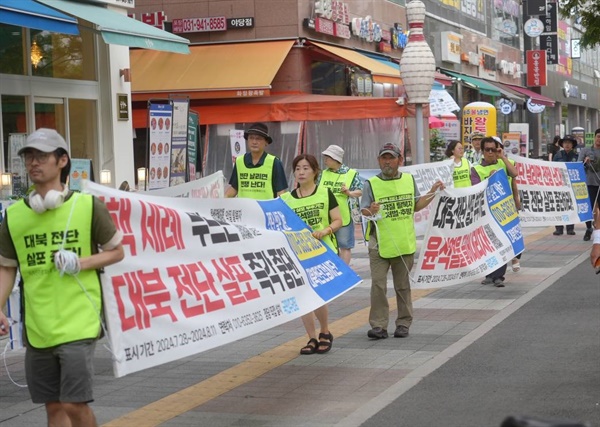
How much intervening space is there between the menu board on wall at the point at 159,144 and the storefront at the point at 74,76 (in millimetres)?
927

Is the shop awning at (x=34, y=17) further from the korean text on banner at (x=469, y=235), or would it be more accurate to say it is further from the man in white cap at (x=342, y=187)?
the korean text on banner at (x=469, y=235)

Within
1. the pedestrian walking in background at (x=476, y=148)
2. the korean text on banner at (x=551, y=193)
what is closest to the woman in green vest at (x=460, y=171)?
the korean text on banner at (x=551, y=193)

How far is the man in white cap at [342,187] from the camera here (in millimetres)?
11836

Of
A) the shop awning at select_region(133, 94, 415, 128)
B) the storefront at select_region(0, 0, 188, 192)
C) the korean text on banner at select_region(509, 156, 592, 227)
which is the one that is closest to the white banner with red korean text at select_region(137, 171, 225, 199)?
the storefront at select_region(0, 0, 188, 192)

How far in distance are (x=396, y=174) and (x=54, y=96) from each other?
331 inches

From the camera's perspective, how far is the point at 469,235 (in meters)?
12.7

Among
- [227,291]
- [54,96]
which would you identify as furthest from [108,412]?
[54,96]

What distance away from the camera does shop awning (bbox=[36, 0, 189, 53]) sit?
15.4 metres

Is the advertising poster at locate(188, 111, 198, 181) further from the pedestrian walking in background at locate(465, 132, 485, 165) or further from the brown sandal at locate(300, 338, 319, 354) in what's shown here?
the brown sandal at locate(300, 338, 319, 354)

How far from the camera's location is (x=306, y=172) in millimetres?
9758

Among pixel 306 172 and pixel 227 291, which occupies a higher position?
pixel 306 172

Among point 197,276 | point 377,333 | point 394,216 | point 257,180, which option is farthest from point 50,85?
point 197,276

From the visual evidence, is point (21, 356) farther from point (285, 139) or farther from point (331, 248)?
point (285, 139)

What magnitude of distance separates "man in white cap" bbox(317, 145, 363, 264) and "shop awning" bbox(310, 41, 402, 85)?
46.1 ft
